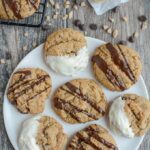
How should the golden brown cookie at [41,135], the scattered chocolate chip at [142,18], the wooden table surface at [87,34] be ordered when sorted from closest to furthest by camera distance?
the golden brown cookie at [41,135] < the wooden table surface at [87,34] < the scattered chocolate chip at [142,18]

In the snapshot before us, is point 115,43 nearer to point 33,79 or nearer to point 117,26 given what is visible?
point 117,26

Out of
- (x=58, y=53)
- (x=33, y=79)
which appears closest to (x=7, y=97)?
(x=33, y=79)

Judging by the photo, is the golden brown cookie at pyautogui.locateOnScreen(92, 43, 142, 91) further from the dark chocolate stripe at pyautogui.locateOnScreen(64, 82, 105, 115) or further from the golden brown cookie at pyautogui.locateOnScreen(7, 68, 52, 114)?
the golden brown cookie at pyautogui.locateOnScreen(7, 68, 52, 114)

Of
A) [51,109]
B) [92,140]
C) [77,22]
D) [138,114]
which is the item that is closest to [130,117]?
[138,114]

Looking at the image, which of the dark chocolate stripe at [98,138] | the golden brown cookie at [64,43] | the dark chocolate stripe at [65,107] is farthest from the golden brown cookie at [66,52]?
the dark chocolate stripe at [98,138]

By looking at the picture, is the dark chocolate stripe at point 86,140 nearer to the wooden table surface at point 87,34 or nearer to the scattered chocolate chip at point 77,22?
the wooden table surface at point 87,34

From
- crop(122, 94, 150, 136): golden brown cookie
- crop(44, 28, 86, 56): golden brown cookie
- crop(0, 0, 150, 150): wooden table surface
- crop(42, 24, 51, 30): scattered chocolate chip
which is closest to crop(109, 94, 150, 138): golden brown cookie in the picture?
crop(122, 94, 150, 136): golden brown cookie

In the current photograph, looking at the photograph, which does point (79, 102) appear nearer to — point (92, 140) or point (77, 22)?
point (92, 140)
